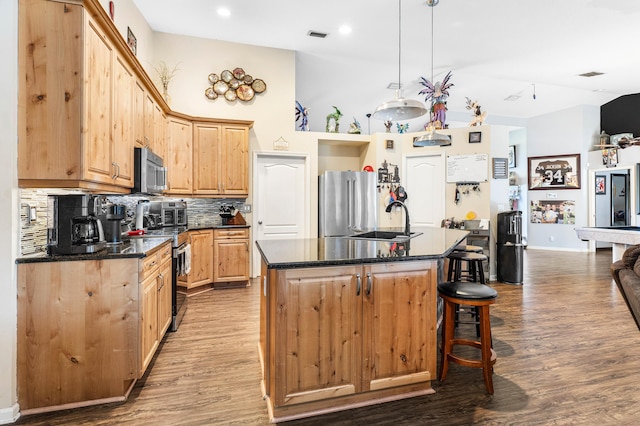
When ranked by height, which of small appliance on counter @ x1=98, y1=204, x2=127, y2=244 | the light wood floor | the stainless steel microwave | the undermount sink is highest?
the stainless steel microwave

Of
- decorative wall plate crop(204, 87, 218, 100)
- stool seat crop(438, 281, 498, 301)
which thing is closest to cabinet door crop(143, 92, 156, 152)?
decorative wall plate crop(204, 87, 218, 100)

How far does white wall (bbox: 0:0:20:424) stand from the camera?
1917 millimetres

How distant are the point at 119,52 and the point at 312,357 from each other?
8.87 ft

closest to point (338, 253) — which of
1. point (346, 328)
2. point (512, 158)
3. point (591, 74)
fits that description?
point (346, 328)

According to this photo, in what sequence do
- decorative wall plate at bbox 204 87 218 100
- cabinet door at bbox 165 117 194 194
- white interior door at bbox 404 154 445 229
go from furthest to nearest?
white interior door at bbox 404 154 445 229
decorative wall plate at bbox 204 87 218 100
cabinet door at bbox 165 117 194 194

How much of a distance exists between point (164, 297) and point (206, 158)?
2581mm

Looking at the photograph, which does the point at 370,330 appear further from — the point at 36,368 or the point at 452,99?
the point at 452,99

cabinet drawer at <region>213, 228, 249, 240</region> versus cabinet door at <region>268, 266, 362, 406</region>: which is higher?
cabinet drawer at <region>213, 228, 249, 240</region>

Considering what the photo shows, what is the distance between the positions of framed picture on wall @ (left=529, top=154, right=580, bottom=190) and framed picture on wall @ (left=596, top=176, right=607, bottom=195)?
670 mm

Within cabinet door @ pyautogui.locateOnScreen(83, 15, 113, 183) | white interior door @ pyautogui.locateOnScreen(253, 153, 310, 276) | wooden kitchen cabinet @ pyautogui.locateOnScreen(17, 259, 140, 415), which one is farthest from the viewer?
white interior door @ pyautogui.locateOnScreen(253, 153, 310, 276)

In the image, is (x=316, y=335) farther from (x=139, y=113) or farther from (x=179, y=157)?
(x=179, y=157)

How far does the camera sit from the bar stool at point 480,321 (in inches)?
87.6

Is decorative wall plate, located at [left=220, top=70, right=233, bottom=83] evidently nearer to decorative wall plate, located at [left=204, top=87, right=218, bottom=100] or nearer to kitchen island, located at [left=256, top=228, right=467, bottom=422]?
decorative wall plate, located at [left=204, top=87, right=218, bottom=100]

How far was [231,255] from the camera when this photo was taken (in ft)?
16.4
